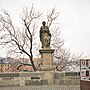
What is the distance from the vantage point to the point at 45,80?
1363 centimetres

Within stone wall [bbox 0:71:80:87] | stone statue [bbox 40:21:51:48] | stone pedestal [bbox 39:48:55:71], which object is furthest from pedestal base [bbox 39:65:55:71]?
stone statue [bbox 40:21:51:48]

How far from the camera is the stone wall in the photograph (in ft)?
44.1

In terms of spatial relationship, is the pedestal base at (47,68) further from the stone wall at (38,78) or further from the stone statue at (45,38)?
the stone statue at (45,38)

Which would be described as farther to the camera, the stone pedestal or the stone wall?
the stone pedestal

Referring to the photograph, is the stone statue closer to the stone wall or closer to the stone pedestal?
the stone pedestal

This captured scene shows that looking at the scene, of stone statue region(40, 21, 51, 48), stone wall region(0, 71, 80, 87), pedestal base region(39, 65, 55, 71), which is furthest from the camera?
stone statue region(40, 21, 51, 48)

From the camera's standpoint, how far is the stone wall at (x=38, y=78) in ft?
44.1

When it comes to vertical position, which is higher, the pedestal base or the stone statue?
the stone statue

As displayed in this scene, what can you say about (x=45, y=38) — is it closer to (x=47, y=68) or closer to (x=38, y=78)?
(x=47, y=68)

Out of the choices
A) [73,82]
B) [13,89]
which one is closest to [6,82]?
[13,89]

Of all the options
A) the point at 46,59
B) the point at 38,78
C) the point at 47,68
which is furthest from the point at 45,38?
the point at 38,78

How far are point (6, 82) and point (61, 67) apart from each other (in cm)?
1460

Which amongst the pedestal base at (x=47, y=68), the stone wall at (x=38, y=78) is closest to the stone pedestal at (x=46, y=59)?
the pedestal base at (x=47, y=68)

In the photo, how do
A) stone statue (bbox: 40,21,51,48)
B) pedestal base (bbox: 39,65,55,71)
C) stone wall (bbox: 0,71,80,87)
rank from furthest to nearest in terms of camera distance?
stone statue (bbox: 40,21,51,48) → pedestal base (bbox: 39,65,55,71) → stone wall (bbox: 0,71,80,87)
